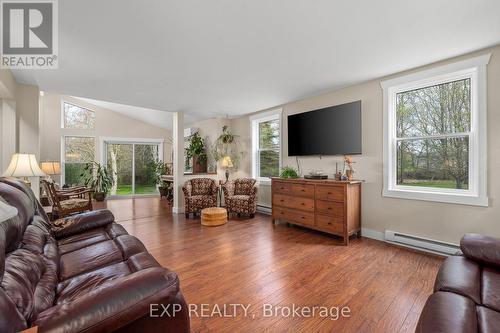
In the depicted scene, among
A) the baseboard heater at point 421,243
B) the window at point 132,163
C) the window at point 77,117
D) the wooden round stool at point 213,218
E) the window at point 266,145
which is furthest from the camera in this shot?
the window at point 132,163

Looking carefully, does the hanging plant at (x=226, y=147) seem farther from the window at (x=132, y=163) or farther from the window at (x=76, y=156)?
the window at (x=76, y=156)

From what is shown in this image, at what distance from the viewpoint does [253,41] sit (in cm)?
229

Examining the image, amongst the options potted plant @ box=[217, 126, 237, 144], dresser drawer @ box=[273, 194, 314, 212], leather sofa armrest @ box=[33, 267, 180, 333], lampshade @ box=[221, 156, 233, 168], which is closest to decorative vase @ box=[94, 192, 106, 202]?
potted plant @ box=[217, 126, 237, 144]

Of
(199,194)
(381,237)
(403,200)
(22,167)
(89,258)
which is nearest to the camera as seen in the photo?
(89,258)

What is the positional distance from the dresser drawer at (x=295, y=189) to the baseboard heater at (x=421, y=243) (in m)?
1.16

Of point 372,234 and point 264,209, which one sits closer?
point 372,234

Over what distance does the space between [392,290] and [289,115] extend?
3.23 metres

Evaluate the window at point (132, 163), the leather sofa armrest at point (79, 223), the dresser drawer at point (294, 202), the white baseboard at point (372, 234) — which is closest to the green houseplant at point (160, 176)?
the window at point (132, 163)

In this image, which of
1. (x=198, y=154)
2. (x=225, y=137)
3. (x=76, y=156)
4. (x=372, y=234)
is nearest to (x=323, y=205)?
(x=372, y=234)

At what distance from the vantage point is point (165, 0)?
1.71 metres

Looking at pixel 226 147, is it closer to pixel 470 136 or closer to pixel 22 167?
pixel 22 167

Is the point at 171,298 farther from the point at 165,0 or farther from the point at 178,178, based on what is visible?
→ the point at 178,178

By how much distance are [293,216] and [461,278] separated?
2.64m

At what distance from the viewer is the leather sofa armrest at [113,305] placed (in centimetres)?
79
